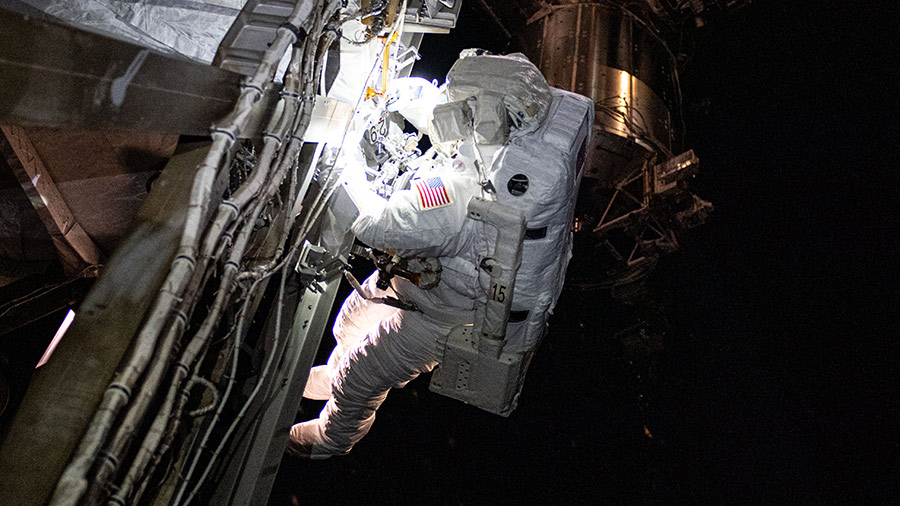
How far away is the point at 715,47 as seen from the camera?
5.40 meters

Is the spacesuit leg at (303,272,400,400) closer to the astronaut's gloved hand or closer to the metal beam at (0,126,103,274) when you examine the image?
the astronaut's gloved hand

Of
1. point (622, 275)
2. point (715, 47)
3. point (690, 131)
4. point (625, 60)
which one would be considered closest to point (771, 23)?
point (715, 47)

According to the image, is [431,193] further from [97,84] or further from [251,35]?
[97,84]

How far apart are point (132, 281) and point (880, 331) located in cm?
601

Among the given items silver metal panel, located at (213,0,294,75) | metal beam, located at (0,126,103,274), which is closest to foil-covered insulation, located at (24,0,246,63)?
silver metal panel, located at (213,0,294,75)

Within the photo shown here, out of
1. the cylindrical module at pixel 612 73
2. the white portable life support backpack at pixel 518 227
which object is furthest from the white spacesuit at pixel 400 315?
the cylindrical module at pixel 612 73

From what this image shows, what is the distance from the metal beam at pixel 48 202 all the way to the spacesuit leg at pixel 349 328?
52.4 inches

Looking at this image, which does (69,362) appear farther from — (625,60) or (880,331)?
(880,331)

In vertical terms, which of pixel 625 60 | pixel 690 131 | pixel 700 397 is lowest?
pixel 700 397

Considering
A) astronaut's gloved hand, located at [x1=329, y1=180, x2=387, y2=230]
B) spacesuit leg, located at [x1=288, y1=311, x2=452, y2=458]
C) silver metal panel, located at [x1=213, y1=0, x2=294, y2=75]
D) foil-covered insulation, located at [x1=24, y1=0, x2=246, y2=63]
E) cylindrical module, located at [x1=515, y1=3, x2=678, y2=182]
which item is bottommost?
spacesuit leg, located at [x1=288, y1=311, x2=452, y2=458]

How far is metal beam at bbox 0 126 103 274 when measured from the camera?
194 cm

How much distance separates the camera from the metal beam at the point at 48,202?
6.36 feet

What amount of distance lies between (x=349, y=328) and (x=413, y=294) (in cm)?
64

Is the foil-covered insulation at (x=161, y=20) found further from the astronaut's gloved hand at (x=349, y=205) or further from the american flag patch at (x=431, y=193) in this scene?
the american flag patch at (x=431, y=193)
